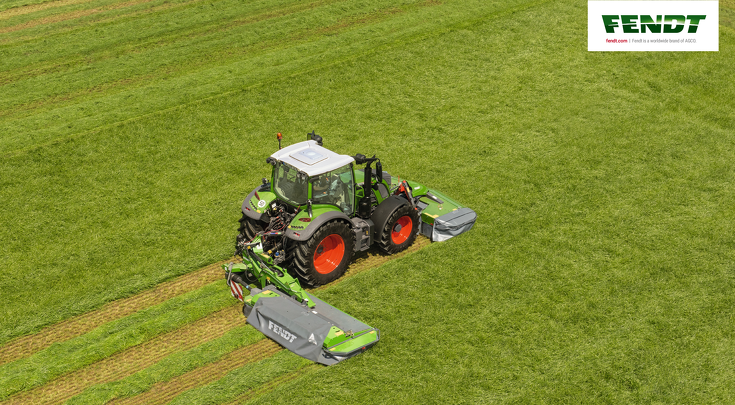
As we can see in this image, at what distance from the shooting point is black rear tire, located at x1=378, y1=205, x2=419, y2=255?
43.9 feet

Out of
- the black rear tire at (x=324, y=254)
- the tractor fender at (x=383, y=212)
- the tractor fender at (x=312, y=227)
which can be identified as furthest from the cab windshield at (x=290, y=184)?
the tractor fender at (x=383, y=212)

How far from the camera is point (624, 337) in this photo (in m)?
11.8

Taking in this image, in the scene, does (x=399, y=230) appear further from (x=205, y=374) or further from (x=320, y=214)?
(x=205, y=374)

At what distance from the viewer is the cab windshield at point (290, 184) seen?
12.5 meters

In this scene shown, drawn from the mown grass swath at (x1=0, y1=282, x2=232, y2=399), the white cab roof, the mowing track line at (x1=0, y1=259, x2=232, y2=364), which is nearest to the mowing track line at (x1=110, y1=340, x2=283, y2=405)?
the mown grass swath at (x1=0, y1=282, x2=232, y2=399)

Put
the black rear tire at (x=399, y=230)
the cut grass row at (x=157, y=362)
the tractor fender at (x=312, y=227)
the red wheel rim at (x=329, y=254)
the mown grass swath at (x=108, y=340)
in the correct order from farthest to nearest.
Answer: the black rear tire at (x=399, y=230), the red wheel rim at (x=329, y=254), the tractor fender at (x=312, y=227), the mown grass swath at (x=108, y=340), the cut grass row at (x=157, y=362)

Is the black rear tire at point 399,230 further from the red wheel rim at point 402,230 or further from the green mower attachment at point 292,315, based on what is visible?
the green mower attachment at point 292,315

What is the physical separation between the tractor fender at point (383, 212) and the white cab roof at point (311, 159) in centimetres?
122

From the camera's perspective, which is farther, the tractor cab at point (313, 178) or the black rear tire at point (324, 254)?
the tractor cab at point (313, 178)

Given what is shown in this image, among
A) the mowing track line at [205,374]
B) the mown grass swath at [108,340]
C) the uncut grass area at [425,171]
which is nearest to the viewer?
the mowing track line at [205,374]

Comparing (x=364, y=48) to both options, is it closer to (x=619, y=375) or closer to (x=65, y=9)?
(x=65, y=9)

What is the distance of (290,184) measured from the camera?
1276cm

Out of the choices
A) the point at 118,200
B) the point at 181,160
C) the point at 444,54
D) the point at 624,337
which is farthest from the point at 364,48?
the point at 624,337

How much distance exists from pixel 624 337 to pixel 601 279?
1699 mm
